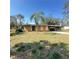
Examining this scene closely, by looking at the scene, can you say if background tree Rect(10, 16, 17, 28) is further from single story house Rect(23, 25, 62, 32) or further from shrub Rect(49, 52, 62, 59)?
shrub Rect(49, 52, 62, 59)

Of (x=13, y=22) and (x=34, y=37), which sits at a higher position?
(x=13, y=22)

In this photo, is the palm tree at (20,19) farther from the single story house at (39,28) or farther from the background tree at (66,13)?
the background tree at (66,13)

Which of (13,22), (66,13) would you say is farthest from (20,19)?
(66,13)

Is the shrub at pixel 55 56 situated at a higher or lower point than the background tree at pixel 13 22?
lower

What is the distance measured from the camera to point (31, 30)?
173 cm

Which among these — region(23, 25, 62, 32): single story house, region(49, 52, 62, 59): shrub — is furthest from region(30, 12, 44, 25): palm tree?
region(49, 52, 62, 59): shrub

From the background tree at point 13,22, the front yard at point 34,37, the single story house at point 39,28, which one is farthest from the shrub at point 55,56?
the background tree at point 13,22

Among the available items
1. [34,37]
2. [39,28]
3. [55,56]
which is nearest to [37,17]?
[39,28]

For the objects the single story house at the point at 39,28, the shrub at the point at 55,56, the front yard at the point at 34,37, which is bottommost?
the shrub at the point at 55,56

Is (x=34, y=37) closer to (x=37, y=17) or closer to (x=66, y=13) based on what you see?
(x=37, y=17)

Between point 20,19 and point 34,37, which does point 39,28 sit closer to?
point 34,37

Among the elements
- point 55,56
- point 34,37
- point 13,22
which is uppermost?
point 13,22
